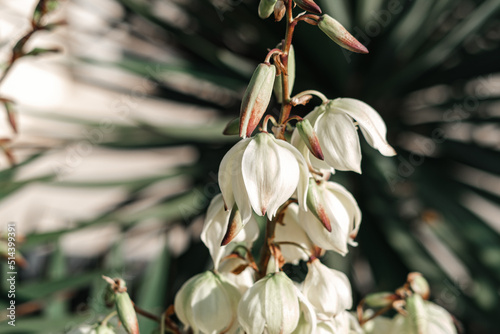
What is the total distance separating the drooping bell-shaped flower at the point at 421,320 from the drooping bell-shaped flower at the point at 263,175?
0.13m

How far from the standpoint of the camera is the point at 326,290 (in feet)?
1.11

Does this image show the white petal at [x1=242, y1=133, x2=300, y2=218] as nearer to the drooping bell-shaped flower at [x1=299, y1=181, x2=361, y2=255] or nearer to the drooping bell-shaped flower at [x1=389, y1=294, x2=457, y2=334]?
the drooping bell-shaped flower at [x1=299, y1=181, x2=361, y2=255]

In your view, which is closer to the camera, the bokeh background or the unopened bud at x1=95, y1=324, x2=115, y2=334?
the unopened bud at x1=95, y1=324, x2=115, y2=334

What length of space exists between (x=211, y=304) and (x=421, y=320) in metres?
0.15

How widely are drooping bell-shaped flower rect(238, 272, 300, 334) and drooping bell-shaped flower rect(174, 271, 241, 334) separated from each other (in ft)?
0.10

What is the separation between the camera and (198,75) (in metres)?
1.50

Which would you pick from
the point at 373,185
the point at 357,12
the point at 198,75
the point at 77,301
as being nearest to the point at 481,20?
the point at 357,12

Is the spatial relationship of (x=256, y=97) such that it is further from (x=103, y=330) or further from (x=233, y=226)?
(x=103, y=330)

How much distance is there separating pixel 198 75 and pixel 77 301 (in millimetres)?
751

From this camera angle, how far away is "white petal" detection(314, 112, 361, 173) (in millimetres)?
329

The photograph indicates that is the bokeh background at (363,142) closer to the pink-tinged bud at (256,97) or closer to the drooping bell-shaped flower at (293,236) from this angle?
the drooping bell-shaped flower at (293,236)

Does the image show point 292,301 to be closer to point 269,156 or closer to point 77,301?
point 269,156

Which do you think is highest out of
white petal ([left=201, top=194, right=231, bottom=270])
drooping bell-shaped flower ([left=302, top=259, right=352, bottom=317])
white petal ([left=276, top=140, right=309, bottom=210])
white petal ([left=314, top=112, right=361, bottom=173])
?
white petal ([left=314, top=112, right=361, bottom=173])

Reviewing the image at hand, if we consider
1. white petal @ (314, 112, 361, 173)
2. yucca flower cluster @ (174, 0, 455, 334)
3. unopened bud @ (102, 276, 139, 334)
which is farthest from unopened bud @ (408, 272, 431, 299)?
unopened bud @ (102, 276, 139, 334)
